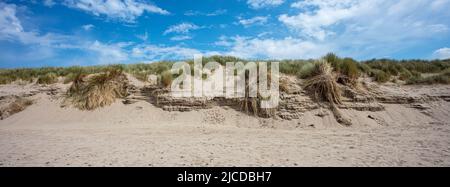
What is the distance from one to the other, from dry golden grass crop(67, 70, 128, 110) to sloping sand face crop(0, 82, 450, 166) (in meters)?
0.41

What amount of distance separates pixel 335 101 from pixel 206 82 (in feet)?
17.2

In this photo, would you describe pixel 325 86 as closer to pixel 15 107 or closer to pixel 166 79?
pixel 166 79

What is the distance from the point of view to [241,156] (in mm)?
5906

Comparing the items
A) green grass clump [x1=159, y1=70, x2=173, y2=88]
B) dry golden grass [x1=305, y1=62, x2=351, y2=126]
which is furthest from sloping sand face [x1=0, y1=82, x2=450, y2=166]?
green grass clump [x1=159, y1=70, x2=173, y2=88]

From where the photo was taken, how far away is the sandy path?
18.6 ft

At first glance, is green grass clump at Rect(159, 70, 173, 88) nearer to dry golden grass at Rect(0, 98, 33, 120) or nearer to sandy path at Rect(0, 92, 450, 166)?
sandy path at Rect(0, 92, 450, 166)

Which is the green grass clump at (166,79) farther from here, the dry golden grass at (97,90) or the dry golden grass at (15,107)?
the dry golden grass at (15,107)

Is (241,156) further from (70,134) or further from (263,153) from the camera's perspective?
(70,134)

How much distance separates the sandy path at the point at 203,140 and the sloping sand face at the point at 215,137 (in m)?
0.02

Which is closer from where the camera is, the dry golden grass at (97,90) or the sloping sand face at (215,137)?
the sloping sand face at (215,137)

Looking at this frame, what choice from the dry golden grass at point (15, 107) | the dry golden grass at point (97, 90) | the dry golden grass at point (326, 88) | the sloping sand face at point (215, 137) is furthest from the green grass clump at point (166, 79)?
the dry golden grass at point (15, 107)

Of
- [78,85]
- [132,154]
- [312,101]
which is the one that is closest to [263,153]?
[132,154]

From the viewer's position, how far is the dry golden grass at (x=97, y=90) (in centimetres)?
1222

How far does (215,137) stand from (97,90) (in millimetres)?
6896
